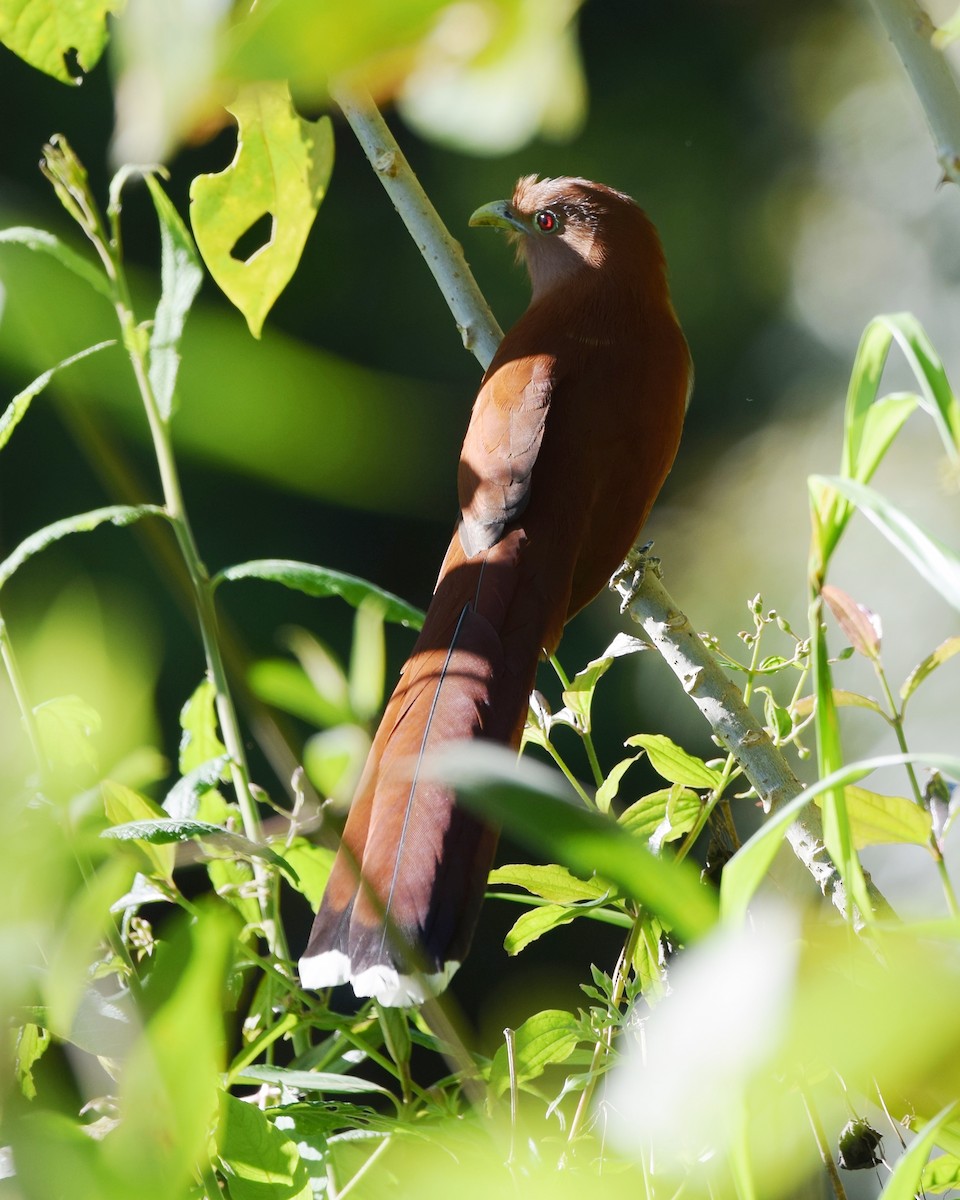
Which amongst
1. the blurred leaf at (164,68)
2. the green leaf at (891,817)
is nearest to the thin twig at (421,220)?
the green leaf at (891,817)

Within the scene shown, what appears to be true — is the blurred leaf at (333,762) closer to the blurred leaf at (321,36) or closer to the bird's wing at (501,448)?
the blurred leaf at (321,36)

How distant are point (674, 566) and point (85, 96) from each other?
5.26 ft

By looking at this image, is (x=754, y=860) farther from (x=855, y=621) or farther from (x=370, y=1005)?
(x=370, y=1005)

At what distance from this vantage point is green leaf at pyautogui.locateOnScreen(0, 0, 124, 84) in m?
0.60

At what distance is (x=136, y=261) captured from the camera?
9.17ft

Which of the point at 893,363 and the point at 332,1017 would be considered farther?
the point at 893,363

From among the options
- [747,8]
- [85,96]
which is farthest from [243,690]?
[747,8]

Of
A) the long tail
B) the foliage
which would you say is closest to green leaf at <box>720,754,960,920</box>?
the foliage

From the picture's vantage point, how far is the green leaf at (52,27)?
1.98ft

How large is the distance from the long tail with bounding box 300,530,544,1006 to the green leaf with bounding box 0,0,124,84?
0.44 m

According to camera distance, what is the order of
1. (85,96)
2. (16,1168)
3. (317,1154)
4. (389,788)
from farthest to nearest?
(85,96)
(389,788)
(317,1154)
(16,1168)

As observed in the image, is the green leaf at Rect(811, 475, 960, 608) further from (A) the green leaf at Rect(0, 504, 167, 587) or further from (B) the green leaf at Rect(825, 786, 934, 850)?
(A) the green leaf at Rect(0, 504, 167, 587)

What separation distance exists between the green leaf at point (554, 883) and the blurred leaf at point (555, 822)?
1.99ft

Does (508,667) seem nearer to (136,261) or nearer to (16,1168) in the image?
(16,1168)
